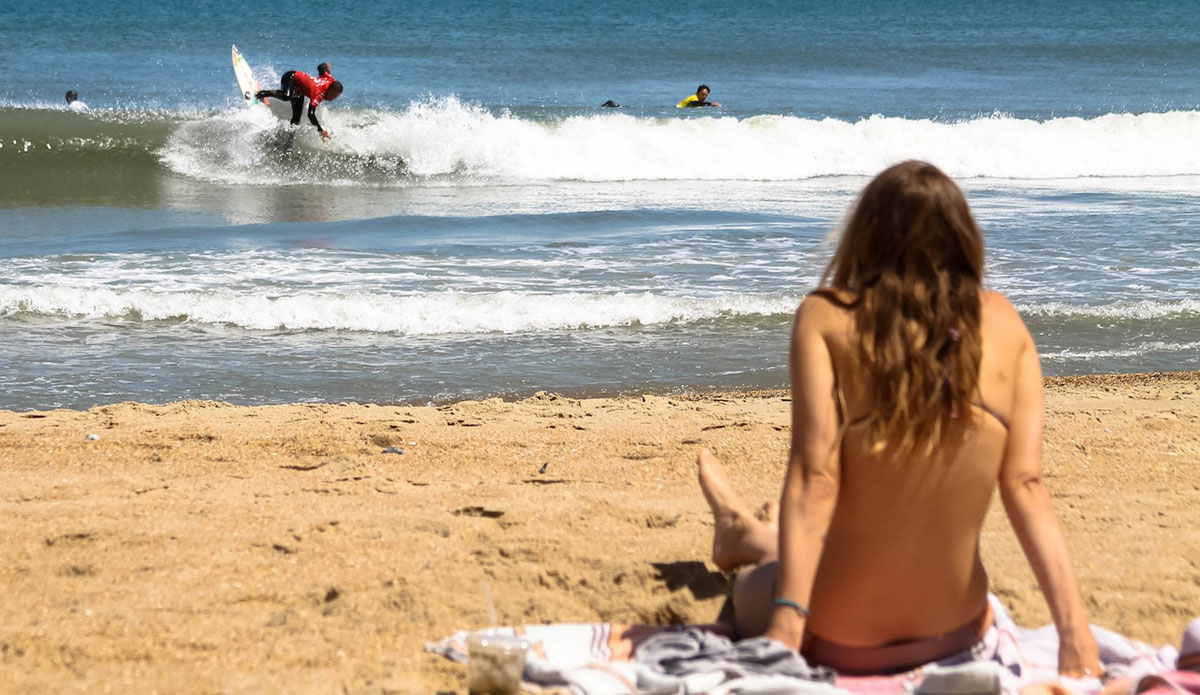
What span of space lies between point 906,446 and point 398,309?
19.3 ft

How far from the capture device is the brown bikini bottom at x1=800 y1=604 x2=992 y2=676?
2486mm

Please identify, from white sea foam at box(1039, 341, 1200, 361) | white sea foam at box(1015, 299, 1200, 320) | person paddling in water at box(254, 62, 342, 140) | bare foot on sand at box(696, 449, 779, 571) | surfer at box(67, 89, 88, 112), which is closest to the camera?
bare foot on sand at box(696, 449, 779, 571)

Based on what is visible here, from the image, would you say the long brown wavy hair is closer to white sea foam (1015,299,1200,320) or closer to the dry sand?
the dry sand

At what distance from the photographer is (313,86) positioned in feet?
55.8

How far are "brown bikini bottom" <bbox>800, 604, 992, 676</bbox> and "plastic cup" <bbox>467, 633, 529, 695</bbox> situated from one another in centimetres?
63

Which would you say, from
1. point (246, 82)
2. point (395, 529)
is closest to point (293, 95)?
point (246, 82)

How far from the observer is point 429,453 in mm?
4949

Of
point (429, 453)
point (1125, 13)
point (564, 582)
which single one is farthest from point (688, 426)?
point (1125, 13)

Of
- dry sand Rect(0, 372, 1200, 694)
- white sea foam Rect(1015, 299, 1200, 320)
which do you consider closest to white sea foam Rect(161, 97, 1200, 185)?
white sea foam Rect(1015, 299, 1200, 320)

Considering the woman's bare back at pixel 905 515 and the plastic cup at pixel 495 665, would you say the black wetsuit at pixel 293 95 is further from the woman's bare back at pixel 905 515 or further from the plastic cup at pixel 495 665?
the woman's bare back at pixel 905 515

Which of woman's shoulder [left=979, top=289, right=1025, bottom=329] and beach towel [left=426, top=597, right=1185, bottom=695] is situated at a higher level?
woman's shoulder [left=979, top=289, right=1025, bottom=329]

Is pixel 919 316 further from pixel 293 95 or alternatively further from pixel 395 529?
pixel 293 95

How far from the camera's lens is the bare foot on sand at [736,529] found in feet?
9.66

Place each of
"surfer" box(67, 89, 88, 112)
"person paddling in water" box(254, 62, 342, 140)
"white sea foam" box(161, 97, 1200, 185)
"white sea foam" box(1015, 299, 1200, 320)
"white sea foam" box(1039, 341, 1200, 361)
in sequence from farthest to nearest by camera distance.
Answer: "surfer" box(67, 89, 88, 112) < "person paddling in water" box(254, 62, 342, 140) < "white sea foam" box(161, 97, 1200, 185) < "white sea foam" box(1015, 299, 1200, 320) < "white sea foam" box(1039, 341, 1200, 361)
